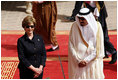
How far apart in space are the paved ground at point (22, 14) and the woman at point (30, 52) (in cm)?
582

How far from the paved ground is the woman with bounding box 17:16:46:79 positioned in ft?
19.1

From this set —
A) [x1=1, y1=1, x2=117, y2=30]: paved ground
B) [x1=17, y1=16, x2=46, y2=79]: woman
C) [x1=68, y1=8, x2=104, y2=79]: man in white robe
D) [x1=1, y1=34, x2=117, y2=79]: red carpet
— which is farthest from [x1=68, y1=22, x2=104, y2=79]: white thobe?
[x1=1, y1=1, x2=117, y2=30]: paved ground

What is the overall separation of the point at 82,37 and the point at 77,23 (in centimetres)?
23

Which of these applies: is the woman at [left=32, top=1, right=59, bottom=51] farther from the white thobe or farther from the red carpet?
the white thobe

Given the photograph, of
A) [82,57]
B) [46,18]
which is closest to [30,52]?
[82,57]

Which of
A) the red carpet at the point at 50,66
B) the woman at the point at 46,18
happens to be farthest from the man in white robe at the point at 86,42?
the woman at the point at 46,18

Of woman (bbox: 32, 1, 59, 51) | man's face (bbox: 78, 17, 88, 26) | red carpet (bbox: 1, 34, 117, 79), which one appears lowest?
red carpet (bbox: 1, 34, 117, 79)

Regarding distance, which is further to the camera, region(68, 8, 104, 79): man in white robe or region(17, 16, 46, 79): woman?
region(68, 8, 104, 79): man in white robe

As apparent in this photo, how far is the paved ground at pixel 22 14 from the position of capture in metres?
11.0

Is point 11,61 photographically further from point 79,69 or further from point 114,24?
point 114,24

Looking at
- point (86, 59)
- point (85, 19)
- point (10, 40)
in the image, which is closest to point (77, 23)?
point (85, 19)

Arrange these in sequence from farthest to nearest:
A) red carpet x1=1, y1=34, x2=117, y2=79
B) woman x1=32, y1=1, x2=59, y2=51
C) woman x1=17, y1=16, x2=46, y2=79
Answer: woman x1=32, y1=1, x2=59, y2=51 → red carpet x1=1, y1=34, x2=117, y2=79 → woman x1=17, y1=16, x2=46, y2=79

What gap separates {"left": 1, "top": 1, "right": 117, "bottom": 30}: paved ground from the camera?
1103 cm

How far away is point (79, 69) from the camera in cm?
528
